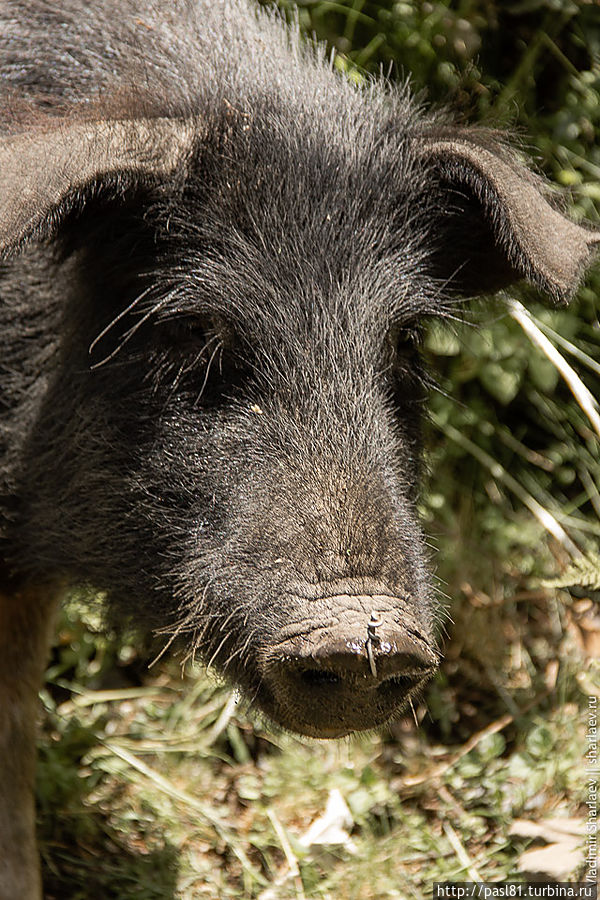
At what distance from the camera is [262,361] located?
277cm

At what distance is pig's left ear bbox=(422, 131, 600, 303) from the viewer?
2.94m

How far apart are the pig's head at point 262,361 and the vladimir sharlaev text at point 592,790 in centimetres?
101

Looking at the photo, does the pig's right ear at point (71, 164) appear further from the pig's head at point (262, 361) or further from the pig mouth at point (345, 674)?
the pig mouth at point (345, 674)

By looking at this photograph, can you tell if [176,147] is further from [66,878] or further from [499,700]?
[499,700]

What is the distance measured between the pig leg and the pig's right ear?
1.28m

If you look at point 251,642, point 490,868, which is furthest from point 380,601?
point 490,868

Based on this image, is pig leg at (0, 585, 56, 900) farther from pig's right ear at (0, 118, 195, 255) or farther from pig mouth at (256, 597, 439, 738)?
pig's right ear at (0, 118, 195, 255)

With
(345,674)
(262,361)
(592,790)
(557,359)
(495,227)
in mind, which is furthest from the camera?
(557,359)

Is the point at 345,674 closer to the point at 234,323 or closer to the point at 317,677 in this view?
the point at 317,677

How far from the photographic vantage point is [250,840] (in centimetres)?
384

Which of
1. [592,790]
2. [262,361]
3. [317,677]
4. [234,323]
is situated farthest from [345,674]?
[592,790]

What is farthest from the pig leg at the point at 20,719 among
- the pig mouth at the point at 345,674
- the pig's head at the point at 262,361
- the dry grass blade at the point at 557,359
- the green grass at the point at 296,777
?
the dry grass blade at the point at 557,359

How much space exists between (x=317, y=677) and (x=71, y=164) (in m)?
1.19

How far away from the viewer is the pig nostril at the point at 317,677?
247 cm
